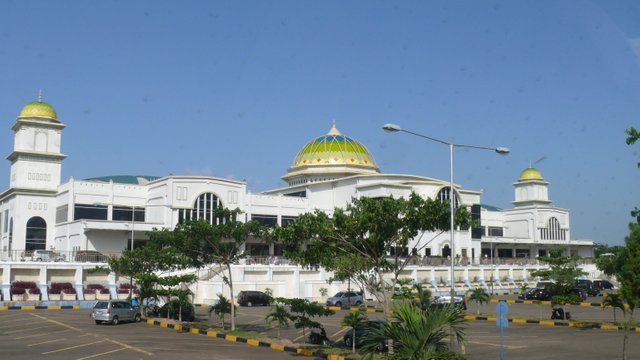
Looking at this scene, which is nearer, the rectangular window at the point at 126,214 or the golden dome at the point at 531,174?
the rectangular window at the point at 126,214

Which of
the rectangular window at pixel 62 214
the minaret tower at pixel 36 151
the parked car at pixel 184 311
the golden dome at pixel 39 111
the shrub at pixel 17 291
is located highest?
the golden dome at pixel 39 111

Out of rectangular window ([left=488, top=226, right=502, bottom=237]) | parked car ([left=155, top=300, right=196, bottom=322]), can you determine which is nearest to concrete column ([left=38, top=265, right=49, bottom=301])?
parked car ([left=155, top=300, right=196, bottom=322])

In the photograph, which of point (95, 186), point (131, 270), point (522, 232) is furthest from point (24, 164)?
point (522, 232)

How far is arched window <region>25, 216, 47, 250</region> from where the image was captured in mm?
63844

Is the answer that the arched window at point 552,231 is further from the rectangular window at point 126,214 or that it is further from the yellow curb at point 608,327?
the yellow curb at point 608,327

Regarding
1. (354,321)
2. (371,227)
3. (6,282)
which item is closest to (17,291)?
(6,282)

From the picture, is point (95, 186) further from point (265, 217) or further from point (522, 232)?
point (522, 232)

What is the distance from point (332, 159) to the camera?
8138cm

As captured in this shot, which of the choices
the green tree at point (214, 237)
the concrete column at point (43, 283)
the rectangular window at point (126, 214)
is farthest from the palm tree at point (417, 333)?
the rectangular window at point (126, 214)

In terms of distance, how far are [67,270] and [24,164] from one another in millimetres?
15446

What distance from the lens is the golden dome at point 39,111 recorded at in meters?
65.9

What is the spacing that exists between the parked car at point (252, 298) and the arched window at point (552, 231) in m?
56.7

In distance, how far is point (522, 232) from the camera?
316 ft

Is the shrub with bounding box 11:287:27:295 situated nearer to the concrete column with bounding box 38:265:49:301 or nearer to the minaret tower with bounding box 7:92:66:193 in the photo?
the concrete column with bounding box 38:265:49:301
